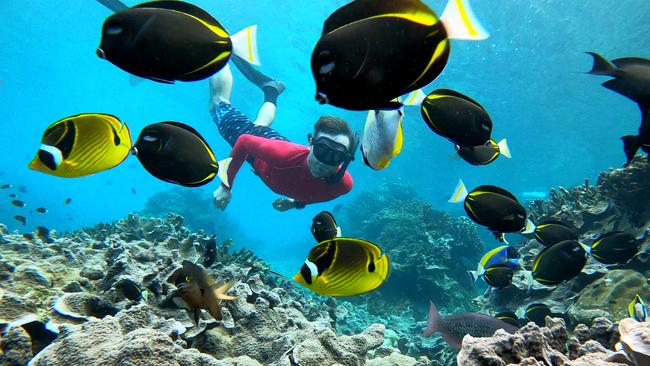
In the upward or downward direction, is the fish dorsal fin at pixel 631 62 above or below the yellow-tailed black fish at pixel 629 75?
above

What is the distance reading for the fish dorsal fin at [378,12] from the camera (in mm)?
1047

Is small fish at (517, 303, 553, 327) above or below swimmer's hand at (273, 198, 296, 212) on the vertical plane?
below

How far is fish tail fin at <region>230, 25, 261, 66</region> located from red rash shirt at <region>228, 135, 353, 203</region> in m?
4.97

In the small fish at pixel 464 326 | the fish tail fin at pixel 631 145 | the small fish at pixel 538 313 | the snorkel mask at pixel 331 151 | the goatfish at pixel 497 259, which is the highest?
the snorkel mask at pixel 331 151

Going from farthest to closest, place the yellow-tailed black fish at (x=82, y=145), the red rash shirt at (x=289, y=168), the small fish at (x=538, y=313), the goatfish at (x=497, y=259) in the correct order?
the red rash shirt at (x=289, y=168), the small fish at (x=538, y=313), the goatfish at (x=497, y=259), the yellow-tailed black fish at (x=82, y=145)

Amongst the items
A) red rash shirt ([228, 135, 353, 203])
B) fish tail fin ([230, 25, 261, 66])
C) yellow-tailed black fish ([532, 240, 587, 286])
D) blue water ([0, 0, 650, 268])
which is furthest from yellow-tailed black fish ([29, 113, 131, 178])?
blue water ([0, 0, 650, 268])

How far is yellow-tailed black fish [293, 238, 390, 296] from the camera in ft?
5.80

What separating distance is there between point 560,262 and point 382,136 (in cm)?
257

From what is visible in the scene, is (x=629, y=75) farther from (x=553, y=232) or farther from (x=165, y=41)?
(x=165, y=41)

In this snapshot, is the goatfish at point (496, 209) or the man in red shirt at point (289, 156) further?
the man in red shirt at point (289, 156)

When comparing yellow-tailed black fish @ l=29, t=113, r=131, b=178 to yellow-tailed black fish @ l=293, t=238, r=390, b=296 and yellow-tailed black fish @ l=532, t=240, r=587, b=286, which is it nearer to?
yellow-tailed black fish @ l=293, t=238, r=390, b=296

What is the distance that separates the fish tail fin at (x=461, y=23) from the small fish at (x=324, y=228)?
7.66ft

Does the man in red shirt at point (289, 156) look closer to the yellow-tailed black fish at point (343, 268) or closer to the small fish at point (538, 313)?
the yellow-tailed black fish at point (343, 268)

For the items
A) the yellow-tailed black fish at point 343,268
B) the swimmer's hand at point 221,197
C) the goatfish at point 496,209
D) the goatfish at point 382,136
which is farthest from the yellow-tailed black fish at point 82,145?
the swimmer's hand at point 221,197
